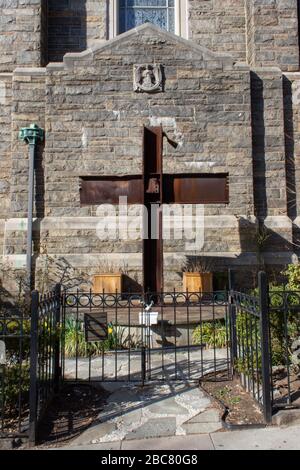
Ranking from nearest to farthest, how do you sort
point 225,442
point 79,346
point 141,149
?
point 225,442 < point 79,346 < point 141,149

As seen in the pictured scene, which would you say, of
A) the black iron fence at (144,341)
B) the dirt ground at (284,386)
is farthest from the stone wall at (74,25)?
the dirt ground at (284,386)

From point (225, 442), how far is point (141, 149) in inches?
281

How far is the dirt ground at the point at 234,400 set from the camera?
4.07 m

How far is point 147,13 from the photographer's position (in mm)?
Result: 11805

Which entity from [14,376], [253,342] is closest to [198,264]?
[253,342]

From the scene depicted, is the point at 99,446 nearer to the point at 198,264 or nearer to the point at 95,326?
the point at 95,326

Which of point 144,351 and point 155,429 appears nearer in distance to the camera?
point 155,429

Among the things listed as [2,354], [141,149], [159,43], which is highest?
[159,43]

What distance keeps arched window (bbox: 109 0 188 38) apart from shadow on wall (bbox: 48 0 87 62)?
0.83 m

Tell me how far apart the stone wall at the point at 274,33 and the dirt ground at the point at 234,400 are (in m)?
8.19

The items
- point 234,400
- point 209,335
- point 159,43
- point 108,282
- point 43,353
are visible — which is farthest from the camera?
point 159,43

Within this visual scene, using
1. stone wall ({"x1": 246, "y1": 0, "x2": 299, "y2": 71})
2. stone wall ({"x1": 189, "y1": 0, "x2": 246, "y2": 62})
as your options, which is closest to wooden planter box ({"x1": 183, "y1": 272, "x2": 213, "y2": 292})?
stone wall ({"x1": 246, "y1": 0, "x2": 299, "y2": 71})

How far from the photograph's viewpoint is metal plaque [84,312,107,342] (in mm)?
5402

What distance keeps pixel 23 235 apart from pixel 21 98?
3.14 metres
